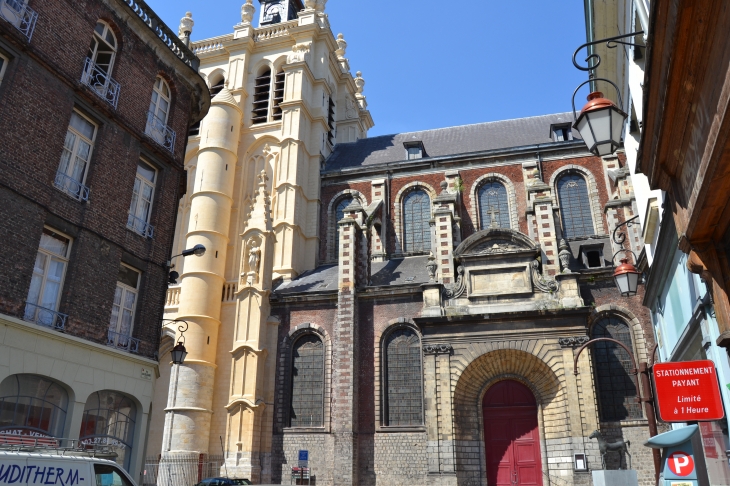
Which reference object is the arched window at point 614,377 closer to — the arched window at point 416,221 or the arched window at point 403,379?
the arched window at point 403,379

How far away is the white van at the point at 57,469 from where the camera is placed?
587 centimetres

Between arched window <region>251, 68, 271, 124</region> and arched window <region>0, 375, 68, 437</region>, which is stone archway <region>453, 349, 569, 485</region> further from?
arched window <region>251, 68, 271, 124</region>

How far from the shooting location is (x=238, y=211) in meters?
27.6

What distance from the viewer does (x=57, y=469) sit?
250 inches

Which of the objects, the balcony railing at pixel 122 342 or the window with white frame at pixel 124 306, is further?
the window with white frame at pixel 124 306

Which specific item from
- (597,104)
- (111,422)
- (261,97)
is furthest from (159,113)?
(261,97)

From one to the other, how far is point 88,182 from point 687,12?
1067cm

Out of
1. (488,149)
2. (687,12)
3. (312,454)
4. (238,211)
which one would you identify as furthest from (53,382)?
(488,149)

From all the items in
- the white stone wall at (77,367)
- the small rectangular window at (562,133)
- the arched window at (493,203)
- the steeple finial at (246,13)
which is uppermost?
the steeple finial at (246,13)

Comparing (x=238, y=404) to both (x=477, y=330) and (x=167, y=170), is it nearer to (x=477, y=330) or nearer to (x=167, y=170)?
(x=477, y=330)

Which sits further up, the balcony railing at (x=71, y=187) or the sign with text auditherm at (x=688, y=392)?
the balcony railing at (x=71, y=187)

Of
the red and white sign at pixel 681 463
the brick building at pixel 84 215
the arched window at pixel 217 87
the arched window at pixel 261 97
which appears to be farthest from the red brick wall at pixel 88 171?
the arched window at pixel 217 87

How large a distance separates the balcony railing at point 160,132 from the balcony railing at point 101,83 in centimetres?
109

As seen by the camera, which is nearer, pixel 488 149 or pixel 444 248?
pixel 444 248
